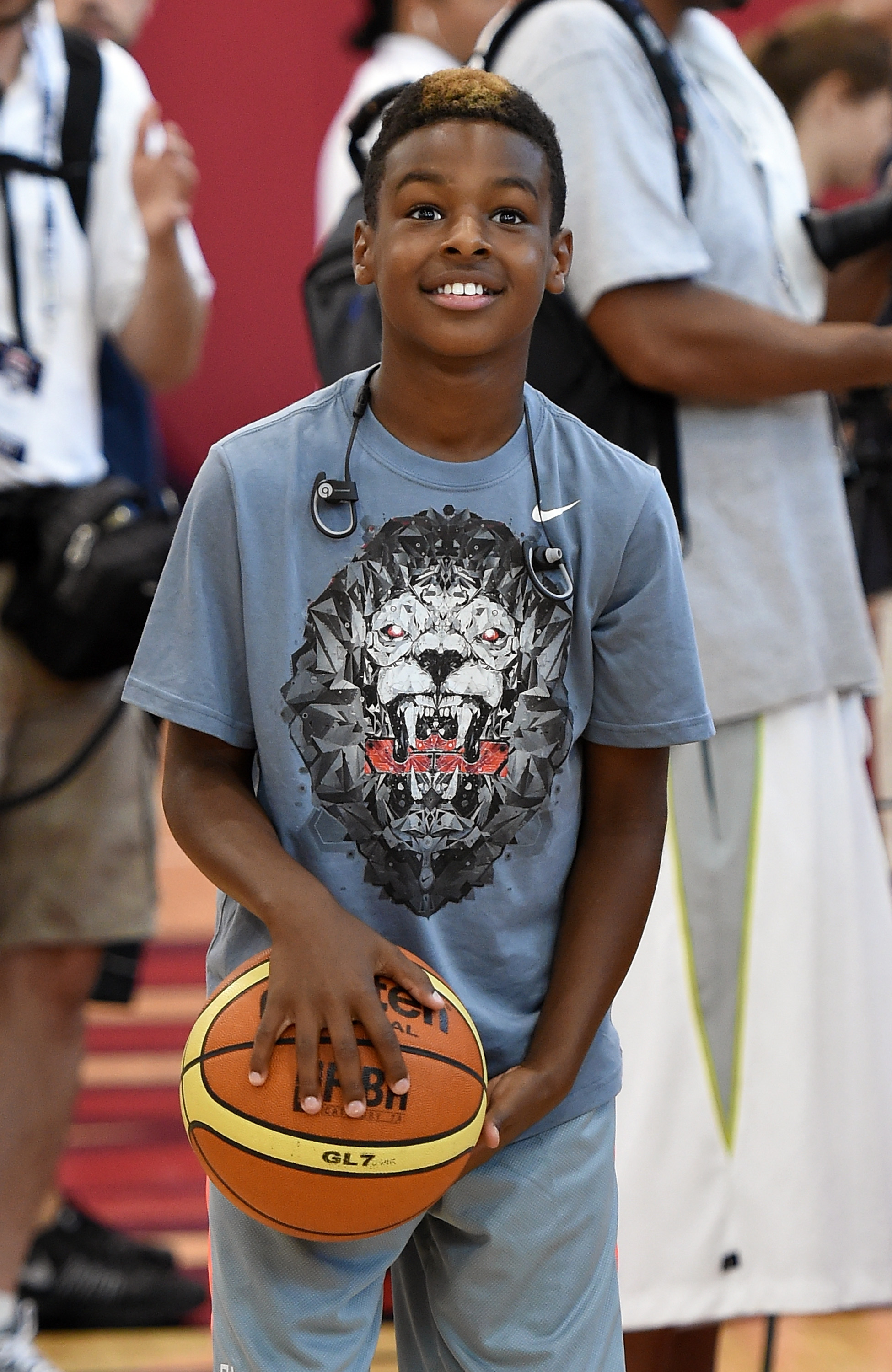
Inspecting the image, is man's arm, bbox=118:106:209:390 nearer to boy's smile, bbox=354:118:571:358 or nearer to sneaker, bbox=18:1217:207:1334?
boy's smile, bbox=354:118:571:358

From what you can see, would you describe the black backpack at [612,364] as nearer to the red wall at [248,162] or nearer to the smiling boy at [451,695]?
the smiling boy at [451,695]

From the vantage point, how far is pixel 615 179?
5.82 feet

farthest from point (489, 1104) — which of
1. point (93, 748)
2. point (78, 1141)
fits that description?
point (78, 1141)

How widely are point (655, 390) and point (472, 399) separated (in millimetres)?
526

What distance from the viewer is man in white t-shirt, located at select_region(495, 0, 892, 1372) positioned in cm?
186

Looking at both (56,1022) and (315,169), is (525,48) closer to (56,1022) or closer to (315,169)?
(56,1022)

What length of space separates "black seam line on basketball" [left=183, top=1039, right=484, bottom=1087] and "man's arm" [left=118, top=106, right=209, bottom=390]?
1456mm

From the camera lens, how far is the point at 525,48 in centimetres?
183

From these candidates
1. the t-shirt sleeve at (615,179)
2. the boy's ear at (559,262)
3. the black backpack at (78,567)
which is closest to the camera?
the boy's ear at (559,262)

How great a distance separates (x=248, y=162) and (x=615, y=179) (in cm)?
586

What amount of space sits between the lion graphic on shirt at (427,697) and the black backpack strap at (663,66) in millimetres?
669

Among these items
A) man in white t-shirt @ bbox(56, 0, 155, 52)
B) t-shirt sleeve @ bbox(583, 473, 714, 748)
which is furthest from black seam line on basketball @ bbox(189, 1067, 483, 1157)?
man in white t-shirt @ bbox(56, 0, 155, 52)

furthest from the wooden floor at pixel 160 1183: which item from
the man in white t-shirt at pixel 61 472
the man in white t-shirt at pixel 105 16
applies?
the man in white t-shirt at pixel 105 16

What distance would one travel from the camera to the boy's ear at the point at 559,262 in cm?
143
